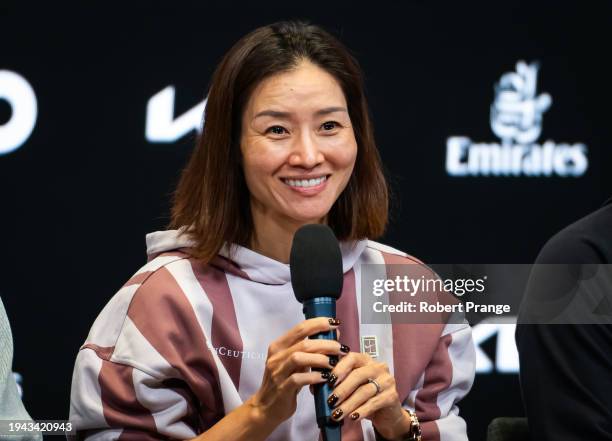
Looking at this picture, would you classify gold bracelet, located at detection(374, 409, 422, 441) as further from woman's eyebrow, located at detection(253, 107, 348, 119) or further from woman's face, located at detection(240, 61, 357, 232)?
woman's eyebrow, located at detection(253, 107, 348, 119)

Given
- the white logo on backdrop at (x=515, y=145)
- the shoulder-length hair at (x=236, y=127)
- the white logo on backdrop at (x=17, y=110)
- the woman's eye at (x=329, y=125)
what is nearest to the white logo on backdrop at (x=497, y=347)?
the white logo on backdrop at (x=515, y=145)

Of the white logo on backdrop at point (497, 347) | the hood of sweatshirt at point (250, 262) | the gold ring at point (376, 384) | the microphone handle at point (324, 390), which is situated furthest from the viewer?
the white logo on backdrop at point (497, 347)

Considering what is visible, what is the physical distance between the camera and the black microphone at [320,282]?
1.77 m

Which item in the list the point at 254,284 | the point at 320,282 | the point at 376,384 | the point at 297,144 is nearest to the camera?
the point at 320,282

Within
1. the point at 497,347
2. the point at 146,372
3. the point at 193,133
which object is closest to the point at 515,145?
the point at 497,347

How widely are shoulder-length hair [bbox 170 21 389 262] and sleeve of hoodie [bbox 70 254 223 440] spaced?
0.17 meters

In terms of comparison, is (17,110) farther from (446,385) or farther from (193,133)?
(446,385)

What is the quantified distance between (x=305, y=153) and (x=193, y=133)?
4.34ft

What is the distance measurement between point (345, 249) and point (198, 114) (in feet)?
3.92

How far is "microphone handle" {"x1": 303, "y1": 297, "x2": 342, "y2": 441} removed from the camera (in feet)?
5.78

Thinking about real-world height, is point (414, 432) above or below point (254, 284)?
below

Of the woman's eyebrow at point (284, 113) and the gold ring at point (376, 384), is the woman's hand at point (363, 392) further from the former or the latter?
the woman's eyebrow at point (284, 113)

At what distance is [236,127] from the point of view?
2475mm

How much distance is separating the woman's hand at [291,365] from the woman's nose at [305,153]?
49cm
